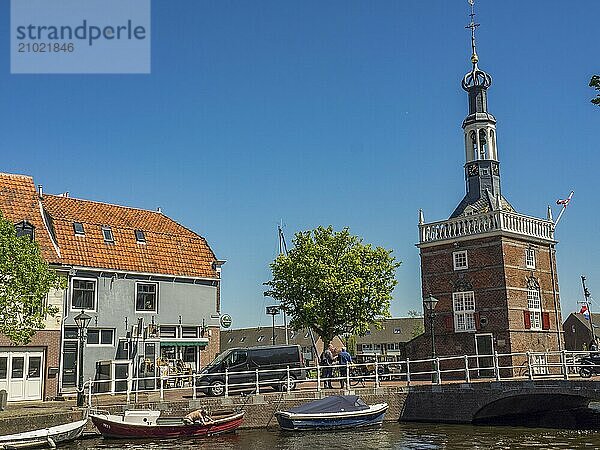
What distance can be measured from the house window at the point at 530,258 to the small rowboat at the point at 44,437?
78.7 feet

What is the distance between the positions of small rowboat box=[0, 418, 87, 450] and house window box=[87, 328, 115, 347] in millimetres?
9109

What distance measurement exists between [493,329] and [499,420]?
657 cm

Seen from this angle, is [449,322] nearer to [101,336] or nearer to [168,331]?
[168,331]

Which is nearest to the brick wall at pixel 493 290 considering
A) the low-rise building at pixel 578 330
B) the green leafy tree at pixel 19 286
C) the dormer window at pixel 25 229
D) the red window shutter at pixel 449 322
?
the red window shutter at pixel 449 322

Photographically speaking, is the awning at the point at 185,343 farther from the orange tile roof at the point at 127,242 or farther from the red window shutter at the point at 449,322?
the red window shutter at the point at 449,322

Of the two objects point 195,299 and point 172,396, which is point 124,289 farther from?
point 172,396

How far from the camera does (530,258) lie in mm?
36875

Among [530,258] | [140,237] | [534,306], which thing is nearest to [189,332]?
[140,237]

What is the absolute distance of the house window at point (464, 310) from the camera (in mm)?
35938

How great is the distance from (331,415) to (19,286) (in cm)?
1289

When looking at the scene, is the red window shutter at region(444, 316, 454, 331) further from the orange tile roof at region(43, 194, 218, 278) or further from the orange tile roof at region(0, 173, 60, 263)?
the orange tile roof at region(0, 173, 60, 263)

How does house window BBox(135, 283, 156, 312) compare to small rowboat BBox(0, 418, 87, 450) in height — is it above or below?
above

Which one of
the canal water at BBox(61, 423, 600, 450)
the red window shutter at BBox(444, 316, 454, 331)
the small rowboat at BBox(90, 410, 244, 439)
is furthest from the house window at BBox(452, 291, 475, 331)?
the small rowboat at BBox(90, 410, 244, 439)

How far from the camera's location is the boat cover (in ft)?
87.1
